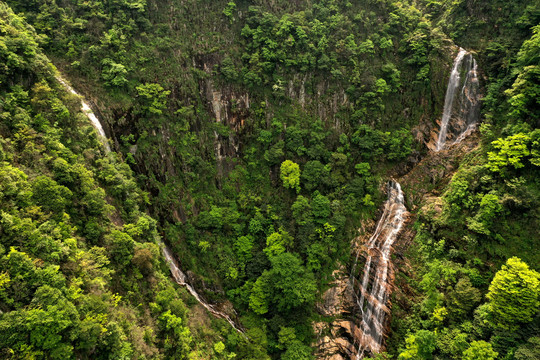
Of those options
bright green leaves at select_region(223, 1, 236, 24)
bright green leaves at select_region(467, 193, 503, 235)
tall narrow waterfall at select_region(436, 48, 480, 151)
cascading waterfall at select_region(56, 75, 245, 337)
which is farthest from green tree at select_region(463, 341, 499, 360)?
bright green leaves at select_region(223, 1, 236, 24)

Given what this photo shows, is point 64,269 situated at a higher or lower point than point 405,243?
higher

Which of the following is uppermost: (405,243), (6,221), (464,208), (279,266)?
(6,221)

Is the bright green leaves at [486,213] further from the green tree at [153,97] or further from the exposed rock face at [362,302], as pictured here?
the green tree at [153,97]

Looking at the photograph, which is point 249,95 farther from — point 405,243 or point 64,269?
point 64,269

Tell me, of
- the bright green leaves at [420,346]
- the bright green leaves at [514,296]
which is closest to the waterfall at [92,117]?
the bright green leaves at [420,346]

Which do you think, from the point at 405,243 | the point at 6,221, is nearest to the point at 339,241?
the point at 405,243

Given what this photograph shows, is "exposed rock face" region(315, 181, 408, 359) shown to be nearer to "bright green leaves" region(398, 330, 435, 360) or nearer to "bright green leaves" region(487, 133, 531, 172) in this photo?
"bright green leaves" region(398, 330, 435, 360)
